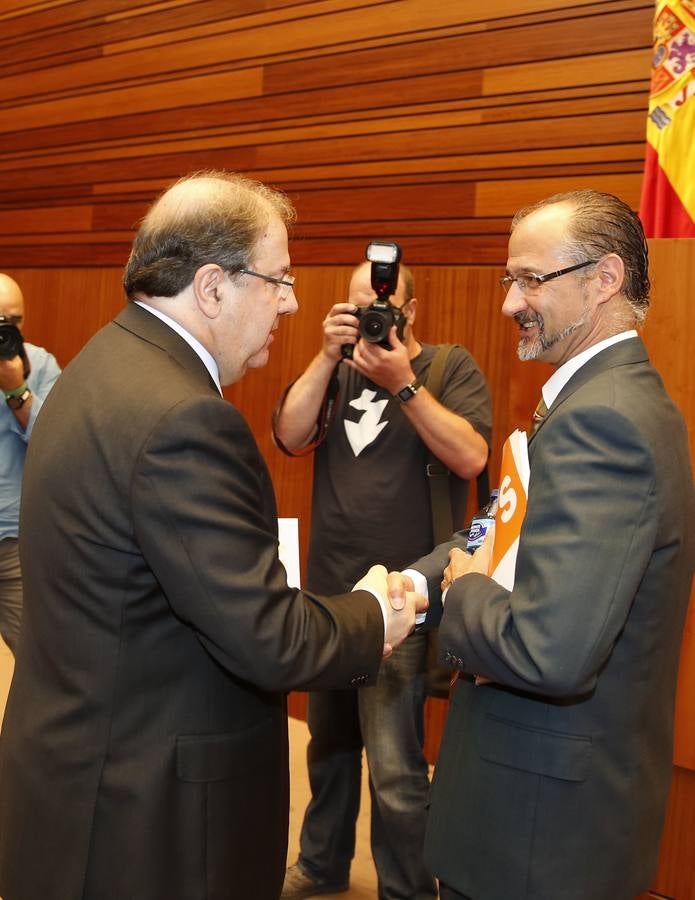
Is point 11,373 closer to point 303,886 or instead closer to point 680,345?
point 303,886

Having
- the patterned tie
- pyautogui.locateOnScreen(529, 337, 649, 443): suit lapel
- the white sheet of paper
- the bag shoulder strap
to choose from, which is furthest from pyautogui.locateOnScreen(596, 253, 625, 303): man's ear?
the bag shoulder strap

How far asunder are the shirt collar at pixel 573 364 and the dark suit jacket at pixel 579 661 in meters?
0.02

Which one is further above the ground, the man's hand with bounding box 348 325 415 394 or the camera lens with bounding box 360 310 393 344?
the camera lens with bounding box 360 310 393 344

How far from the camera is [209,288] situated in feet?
5.30

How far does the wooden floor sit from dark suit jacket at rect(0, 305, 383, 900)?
4.80 ft

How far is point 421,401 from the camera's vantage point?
266 centimetres

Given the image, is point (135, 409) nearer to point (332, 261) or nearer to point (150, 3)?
point (332, 261)

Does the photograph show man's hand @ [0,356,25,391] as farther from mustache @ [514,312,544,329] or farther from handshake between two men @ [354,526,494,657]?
mustache @ [514,312,544,329]

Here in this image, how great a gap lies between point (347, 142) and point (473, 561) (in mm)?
2755

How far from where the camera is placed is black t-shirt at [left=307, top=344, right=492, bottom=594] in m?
2.75

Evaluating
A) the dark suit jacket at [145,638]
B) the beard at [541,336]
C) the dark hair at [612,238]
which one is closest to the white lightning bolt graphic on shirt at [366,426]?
the beard at [541,336]

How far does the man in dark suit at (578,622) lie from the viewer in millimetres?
1435

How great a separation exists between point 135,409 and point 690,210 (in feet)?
6.29

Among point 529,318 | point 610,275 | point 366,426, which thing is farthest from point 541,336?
point 366,426
